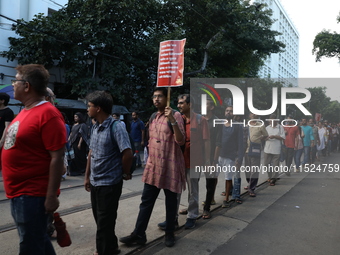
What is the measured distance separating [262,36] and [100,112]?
17772mm

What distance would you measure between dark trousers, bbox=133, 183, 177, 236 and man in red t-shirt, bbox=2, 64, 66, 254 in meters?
1.37

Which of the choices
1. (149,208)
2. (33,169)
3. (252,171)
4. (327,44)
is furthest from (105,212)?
(327,44)

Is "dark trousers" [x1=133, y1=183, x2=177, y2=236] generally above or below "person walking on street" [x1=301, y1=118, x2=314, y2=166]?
below

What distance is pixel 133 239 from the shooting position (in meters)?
3.31

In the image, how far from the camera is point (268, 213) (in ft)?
15.8

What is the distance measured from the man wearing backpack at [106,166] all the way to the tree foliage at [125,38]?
305 inches

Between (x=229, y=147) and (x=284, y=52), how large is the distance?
54.5 meters

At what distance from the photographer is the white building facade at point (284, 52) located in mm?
52156

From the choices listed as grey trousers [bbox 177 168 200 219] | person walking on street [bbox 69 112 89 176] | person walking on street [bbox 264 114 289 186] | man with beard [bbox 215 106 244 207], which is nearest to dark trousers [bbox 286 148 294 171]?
person walking on street [bbox 264 114 289 186]

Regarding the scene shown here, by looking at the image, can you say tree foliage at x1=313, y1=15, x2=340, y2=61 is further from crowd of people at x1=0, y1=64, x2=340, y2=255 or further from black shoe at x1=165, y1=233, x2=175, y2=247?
black shoe at x1=165, y1=233, x2=175, y2=247

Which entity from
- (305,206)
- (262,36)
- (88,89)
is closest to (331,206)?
(305,206)

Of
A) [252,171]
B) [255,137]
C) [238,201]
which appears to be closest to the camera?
[238,201]

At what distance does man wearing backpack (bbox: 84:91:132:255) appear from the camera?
9.41ft

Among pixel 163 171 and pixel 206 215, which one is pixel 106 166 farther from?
pixel 206 215
